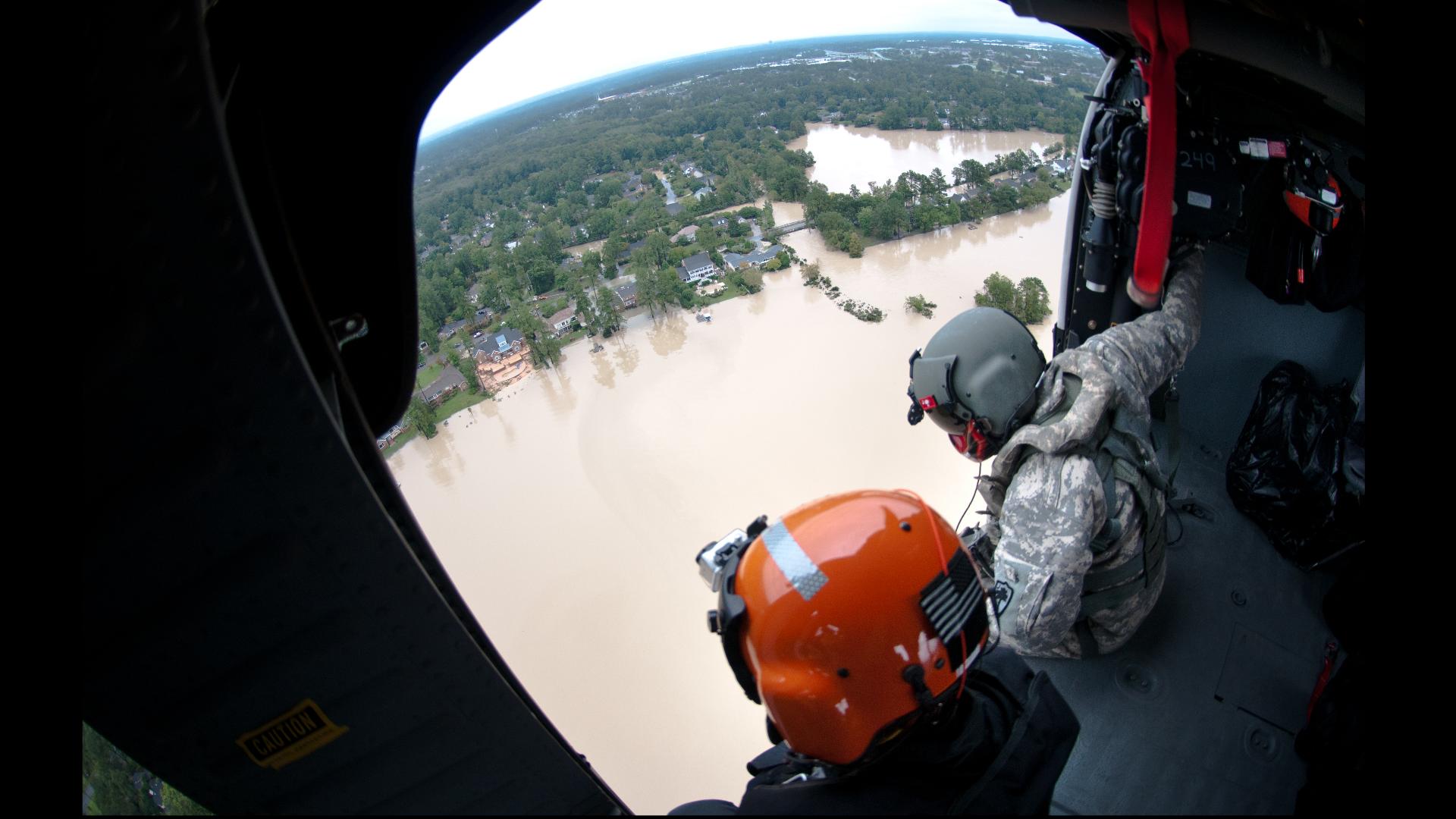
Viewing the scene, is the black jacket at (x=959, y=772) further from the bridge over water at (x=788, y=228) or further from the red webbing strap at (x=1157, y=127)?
the bridge over water at (x=788, y=228)

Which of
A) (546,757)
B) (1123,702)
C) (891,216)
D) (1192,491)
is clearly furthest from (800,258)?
(546,757)

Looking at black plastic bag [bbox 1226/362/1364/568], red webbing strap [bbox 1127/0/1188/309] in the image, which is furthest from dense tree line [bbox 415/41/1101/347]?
red webbing strap [bbox 1127/0/1188/309]

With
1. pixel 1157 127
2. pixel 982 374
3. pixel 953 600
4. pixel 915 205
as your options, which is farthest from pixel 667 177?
pixel 953 600

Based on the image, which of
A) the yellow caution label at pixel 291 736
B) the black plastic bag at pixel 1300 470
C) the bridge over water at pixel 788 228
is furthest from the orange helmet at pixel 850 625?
the bridge over water at pixel 788 228

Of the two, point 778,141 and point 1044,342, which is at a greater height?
point 778,141

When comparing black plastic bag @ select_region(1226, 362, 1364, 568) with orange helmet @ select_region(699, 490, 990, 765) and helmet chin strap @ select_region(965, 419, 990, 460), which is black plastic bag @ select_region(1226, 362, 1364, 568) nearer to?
helmet chin strap @ select_region(965, 419, 990, 460)

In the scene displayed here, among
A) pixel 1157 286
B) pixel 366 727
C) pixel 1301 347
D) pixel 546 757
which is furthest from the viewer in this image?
pixel 1301 347

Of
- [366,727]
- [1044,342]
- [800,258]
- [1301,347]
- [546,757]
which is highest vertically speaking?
[366,727]

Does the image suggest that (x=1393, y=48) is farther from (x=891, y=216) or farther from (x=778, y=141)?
(x=778, y=141)
